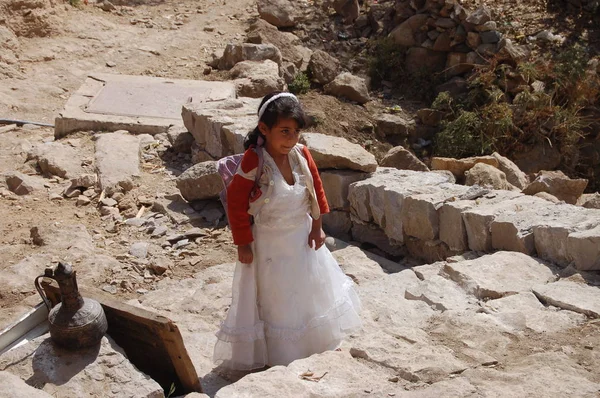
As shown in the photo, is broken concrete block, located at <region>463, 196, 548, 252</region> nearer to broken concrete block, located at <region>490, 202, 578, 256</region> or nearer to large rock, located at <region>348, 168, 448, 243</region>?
broken concrete block, located at <region>490, 202, 578, 256</region>

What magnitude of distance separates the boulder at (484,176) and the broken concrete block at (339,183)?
2.80 ft

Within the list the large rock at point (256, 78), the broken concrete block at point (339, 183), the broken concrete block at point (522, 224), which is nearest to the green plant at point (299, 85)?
the large rock at point (256, 78)

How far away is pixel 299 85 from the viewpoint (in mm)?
9109

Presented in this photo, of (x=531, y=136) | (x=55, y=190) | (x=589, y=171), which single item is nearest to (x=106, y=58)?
(x=55, y=190)

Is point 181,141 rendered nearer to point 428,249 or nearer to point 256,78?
point 256,78

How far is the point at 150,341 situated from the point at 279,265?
0.70 meters

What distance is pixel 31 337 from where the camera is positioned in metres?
3.83

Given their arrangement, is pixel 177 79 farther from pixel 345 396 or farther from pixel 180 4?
pixel 345 396

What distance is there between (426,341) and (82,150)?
14.0 feet

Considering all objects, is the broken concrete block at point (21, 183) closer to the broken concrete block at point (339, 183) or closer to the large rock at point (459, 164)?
the broken concrete block at point (339, 183)

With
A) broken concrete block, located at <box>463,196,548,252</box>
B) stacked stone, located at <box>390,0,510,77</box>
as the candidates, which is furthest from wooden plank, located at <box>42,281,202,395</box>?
stacked stone, located at <box>390,0,510,77</box>

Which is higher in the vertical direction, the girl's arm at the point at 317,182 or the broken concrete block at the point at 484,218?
the girl's arm at the point at 317,182

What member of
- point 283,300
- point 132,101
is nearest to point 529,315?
point 283,300

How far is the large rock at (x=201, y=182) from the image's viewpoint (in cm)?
606
